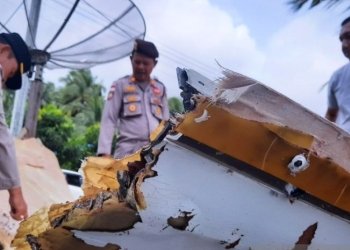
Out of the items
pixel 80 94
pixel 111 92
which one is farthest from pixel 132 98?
pixel 80 94

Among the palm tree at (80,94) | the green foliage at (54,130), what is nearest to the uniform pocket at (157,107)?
the green foliage at (54,130)

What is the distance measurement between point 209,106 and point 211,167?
0.15 metres

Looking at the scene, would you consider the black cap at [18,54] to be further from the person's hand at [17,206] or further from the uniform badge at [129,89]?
the uniform badge at [129,89]

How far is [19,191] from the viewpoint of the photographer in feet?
8.76

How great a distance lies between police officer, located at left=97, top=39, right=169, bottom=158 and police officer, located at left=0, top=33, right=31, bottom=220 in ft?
3.14

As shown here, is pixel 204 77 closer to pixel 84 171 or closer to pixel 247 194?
pixel 247 194

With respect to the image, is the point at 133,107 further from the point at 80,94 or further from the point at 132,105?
the point at 80,94

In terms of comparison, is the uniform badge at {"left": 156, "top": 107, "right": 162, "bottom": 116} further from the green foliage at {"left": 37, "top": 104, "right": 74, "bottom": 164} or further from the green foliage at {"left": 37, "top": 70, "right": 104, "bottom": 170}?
the green foliage at {"left": 37, "top": 104, "right": 74, "bottom": 164}

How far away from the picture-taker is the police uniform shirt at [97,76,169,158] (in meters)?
3.78

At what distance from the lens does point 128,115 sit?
3.81m

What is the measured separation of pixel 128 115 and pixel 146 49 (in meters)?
0.46

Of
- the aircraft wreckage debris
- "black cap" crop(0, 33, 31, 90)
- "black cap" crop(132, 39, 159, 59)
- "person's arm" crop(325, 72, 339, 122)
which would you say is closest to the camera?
the aircraft wreckage debris

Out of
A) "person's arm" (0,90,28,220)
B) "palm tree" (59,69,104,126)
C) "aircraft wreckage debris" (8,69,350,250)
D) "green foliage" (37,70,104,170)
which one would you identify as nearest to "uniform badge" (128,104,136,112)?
"person's arm" (0,90,28,220)

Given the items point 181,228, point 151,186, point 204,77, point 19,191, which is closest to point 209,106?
point 204,77
